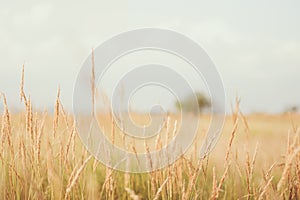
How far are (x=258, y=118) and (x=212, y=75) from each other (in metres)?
16.8

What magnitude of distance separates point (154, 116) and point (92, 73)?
1.22 m

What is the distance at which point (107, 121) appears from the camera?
11.5 ft

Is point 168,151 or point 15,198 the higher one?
point 168,151

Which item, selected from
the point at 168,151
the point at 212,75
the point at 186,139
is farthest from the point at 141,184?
the point at 212,75

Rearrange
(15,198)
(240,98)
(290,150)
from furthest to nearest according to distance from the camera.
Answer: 1. (15,198)
2. (240,98)
3. (290,150)

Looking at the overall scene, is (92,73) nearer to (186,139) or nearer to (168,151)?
(168,151)

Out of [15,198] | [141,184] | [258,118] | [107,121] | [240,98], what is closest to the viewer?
[240,98]

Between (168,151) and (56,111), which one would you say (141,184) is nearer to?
(168,151)

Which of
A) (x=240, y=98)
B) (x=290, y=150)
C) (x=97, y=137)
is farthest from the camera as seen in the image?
(x=97, y=137)

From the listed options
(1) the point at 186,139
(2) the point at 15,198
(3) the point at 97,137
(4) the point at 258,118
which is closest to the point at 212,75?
(1) the point at 186,139

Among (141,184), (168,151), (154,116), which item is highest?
(154,116)

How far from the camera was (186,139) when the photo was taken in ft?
10.9

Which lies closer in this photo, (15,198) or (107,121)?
(15,198)

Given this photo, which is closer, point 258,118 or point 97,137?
point 97,137
